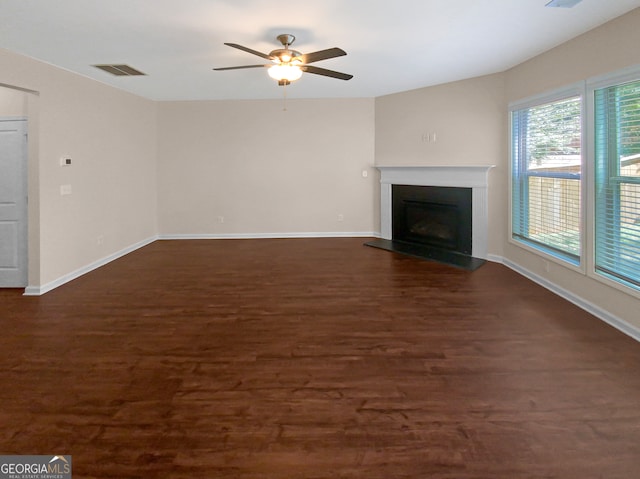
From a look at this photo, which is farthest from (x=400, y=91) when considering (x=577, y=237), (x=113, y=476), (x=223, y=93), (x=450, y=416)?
(x=113, y=476)

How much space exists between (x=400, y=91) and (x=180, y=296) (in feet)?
16.0

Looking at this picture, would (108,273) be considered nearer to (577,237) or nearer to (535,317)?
(535,317)

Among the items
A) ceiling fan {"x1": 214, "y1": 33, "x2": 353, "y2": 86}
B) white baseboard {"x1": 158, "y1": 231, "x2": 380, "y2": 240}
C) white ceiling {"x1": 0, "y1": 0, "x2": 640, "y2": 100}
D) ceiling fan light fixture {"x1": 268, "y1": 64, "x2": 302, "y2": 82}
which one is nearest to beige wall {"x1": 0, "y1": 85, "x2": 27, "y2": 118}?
white ceiling {"x1": 0, "y1": 0, "x2": 640, "y2": 100}

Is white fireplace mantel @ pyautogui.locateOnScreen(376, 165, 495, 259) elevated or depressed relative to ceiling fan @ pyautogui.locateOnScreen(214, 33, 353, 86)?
depressed

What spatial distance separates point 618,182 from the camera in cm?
369

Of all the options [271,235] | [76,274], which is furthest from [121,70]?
[271,235]

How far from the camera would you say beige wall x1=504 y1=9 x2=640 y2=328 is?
3.50 meters

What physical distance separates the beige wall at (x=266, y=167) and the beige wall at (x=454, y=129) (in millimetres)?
498

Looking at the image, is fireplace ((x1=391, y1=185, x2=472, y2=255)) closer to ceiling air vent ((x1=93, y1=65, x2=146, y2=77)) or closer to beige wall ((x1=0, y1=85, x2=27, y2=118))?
ceiling air vent ((x1=93, y1=65, x2=146, y2=77))

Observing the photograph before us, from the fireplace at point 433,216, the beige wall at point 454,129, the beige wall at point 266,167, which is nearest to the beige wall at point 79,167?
the beige wall at point 266,167

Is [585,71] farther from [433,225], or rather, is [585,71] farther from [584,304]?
[433,225]

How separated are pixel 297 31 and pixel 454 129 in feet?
11.2

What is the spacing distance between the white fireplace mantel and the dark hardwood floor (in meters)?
1.51

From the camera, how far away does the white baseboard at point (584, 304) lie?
3477 millimetres
